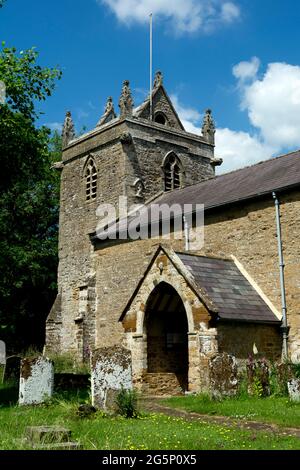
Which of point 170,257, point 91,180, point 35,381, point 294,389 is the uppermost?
point 91,180

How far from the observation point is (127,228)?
74.2 ft

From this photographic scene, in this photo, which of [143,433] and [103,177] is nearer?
[143,433]

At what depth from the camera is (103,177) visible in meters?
26.9

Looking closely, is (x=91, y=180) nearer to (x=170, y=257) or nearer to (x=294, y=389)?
(x=170, y=257)

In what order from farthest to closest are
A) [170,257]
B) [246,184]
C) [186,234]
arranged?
[186,234] < [246,184] < [170,257]

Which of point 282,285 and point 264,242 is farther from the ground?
point 264,242

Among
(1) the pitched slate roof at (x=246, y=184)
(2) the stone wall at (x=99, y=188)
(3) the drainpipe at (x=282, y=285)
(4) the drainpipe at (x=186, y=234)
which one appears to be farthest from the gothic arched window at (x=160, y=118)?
(3) the drainpipe at (x=282, y=285)

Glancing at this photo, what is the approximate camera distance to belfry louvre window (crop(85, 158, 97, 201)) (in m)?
27.5

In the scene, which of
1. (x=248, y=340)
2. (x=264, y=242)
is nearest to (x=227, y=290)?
(x=248, y=340)

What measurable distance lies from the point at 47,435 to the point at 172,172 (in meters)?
22.2

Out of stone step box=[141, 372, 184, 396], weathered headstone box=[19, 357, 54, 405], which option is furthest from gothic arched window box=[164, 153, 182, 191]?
weathered headstone box=[19, 357, 54, 405]

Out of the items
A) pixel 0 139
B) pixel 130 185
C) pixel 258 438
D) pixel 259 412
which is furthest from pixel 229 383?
pixel 130 185

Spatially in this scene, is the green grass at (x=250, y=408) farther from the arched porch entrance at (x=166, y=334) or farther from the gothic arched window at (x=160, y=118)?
the gothic arched window at (x=160, y=118)

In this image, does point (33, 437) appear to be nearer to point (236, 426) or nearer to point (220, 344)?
point (236, 426)
